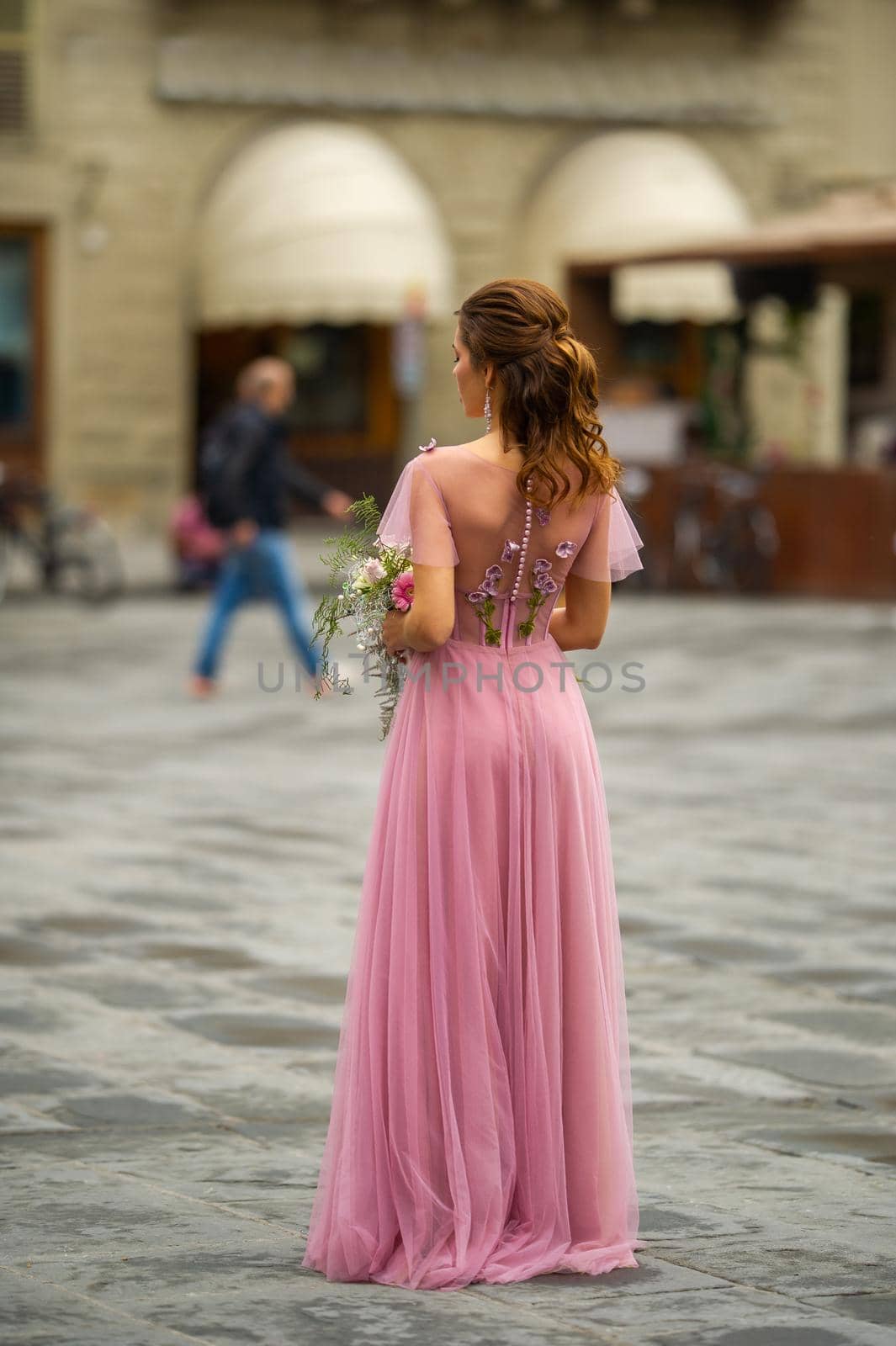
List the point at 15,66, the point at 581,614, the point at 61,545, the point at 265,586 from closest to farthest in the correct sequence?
1. the point at 581,614
2. the point at 265,586
3. the point at 61,545
4. the point at 15,66

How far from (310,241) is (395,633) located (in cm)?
2204

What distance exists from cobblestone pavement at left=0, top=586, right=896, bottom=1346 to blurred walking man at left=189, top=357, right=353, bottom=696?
1.55 ft

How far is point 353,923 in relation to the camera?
24.5 feet

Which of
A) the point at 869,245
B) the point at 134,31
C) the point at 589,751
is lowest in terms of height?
the point at 589,751

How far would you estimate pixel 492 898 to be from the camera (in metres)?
4.29

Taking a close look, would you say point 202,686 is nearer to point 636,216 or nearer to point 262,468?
point 262,468

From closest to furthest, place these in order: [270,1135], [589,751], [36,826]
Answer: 1. [589,751]
2. [270,1135]
3. [36,826]

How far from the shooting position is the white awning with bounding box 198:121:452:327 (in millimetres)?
25781

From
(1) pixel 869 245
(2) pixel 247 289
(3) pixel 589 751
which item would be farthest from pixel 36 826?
(2) pixel 247 289

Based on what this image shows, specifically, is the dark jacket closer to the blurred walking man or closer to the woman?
the blurred walking man

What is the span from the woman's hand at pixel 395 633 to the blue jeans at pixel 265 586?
8.94m

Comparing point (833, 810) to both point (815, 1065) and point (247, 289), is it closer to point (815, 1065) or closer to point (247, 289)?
point (815, 1065)

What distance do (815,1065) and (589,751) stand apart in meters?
1.72

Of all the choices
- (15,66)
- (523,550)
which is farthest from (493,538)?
(15,66)
